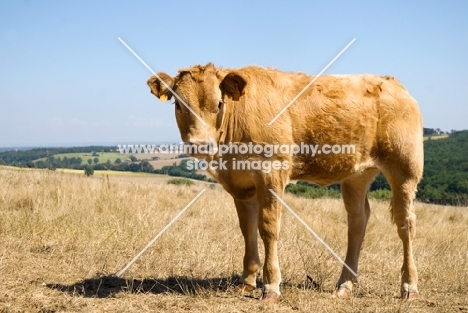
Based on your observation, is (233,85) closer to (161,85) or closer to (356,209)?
(161,85)

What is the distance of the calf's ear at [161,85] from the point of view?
18.4ft

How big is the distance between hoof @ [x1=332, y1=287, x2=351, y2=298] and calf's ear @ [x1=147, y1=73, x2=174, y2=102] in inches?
124

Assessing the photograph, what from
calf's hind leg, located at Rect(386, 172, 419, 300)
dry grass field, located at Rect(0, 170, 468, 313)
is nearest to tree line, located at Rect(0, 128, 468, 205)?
dry grass field, located at Rect(0, 170, 468, 313)

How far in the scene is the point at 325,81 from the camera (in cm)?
626

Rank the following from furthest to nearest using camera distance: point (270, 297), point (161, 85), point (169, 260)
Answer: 1. point (169, 260)
2. point (161, 85)
3. point (270, 297)

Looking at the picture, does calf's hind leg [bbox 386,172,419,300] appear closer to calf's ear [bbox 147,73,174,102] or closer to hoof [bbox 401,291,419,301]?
hoof [bbox 401,291,419,301]

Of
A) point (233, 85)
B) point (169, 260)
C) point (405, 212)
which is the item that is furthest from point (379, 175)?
point (233, 85)

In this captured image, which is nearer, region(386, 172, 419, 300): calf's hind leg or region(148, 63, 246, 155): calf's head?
region(148, 63, 246, 155): calf's head

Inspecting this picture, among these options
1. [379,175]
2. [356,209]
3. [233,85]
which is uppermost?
[233,85]

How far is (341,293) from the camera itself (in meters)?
6.19

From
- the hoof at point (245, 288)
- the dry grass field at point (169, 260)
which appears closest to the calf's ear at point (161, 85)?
the dry grass field at point (169, 260)

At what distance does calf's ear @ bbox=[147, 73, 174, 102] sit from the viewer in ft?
18.4

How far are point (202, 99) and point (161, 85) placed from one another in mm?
634

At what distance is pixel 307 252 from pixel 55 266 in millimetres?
3770
